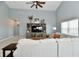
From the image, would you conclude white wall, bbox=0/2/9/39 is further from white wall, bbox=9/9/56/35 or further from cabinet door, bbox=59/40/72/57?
cabinet door, bbox=59/40/72/57

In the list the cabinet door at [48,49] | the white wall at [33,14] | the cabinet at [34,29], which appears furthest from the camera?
the white wall at [33,14]

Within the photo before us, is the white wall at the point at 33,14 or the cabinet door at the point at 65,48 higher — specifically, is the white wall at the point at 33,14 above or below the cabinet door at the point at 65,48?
above

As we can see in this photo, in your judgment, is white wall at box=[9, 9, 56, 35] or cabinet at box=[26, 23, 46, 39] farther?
white wall at box=[9, 9, 56, 35]

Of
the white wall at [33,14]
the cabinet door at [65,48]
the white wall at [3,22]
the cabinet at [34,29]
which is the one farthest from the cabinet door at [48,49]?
the white wall at [33,14]

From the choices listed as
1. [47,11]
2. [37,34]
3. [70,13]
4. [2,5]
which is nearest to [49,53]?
[70,13]

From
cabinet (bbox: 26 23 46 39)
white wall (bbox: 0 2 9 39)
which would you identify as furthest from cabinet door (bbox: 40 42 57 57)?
cabinet (bbox: 26 23 46 39)

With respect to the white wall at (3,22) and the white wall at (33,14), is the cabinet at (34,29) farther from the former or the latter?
the white wall at (3,22)

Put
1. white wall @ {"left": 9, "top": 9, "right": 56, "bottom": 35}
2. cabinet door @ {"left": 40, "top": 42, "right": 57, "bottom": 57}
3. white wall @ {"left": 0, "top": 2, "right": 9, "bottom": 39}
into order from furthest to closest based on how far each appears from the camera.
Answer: white wall @ {"left": 9, "top": 9, "right": 56, "bottom": 35} < white wall @ {"left": 0, "top": 2, "right": 9, "bottom": 39} < cabinet door @ {"left": 40, "top": 42, "right": 57, "bottom": 57}

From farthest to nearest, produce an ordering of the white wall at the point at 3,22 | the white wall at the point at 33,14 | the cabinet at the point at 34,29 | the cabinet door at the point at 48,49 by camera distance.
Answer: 1. the white wall at the point at 33,14
2. the cabinet at the point at 34,29
3. the white wall at the point at 3,22
4. the cabinet door at the point at 48,49

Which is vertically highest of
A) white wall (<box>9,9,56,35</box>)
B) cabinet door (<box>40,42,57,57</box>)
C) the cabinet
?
white wall (<box>9,9,56,35</box>)

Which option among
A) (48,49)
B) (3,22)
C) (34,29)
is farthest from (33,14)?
(48,49)

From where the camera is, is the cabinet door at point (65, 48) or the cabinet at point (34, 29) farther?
the cabinet at point (34, 29)

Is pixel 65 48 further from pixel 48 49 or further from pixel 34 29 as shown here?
pixel 34 29

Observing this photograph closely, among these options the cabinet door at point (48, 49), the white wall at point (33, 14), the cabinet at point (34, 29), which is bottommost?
the cabinet door at point (48, 49)
